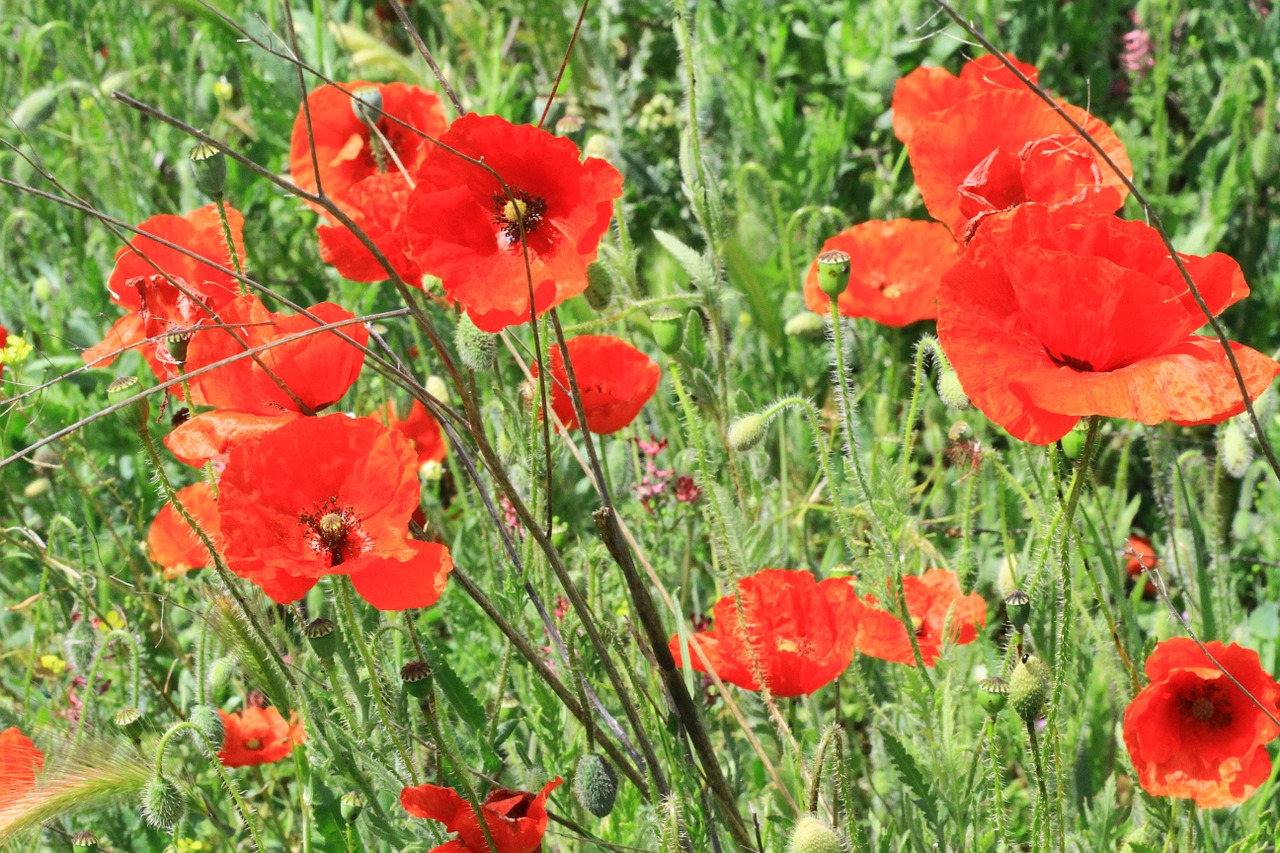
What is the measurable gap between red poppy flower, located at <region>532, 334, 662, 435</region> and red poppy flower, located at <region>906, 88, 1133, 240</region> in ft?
2.03

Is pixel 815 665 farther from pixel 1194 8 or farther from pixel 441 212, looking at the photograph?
pixel 1194 8

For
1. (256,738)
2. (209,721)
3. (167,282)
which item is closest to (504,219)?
(167,282)

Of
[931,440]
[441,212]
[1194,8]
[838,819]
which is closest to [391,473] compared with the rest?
[441,212]

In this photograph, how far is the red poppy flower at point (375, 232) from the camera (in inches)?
71.4

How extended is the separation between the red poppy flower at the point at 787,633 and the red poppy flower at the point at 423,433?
996 millimetres

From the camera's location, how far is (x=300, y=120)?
2217 mm

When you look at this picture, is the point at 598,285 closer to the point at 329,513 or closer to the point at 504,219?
the point at 504,219

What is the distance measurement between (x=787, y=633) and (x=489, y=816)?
0.44 meters

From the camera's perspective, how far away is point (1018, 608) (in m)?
1.55

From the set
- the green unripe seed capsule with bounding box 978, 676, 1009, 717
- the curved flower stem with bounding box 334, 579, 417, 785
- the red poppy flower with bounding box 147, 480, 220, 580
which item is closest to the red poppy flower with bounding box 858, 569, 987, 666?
the green unripe seed capsule with bounding box 978, 676, 1009, 717

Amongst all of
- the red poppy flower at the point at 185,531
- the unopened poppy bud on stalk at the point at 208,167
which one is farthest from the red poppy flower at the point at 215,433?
the unopened poppy bud on stalk at the point at 208,167

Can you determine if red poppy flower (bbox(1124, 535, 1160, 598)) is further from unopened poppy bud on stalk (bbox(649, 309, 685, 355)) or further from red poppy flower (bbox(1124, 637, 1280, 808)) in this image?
unopened poppy bud on stalk (bbox(649, 309, 685, 355))

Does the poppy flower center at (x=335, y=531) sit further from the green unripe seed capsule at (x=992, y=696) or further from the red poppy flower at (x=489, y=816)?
the green unripe seed capsule at (x=992, y=696)

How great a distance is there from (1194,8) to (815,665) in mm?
2923
